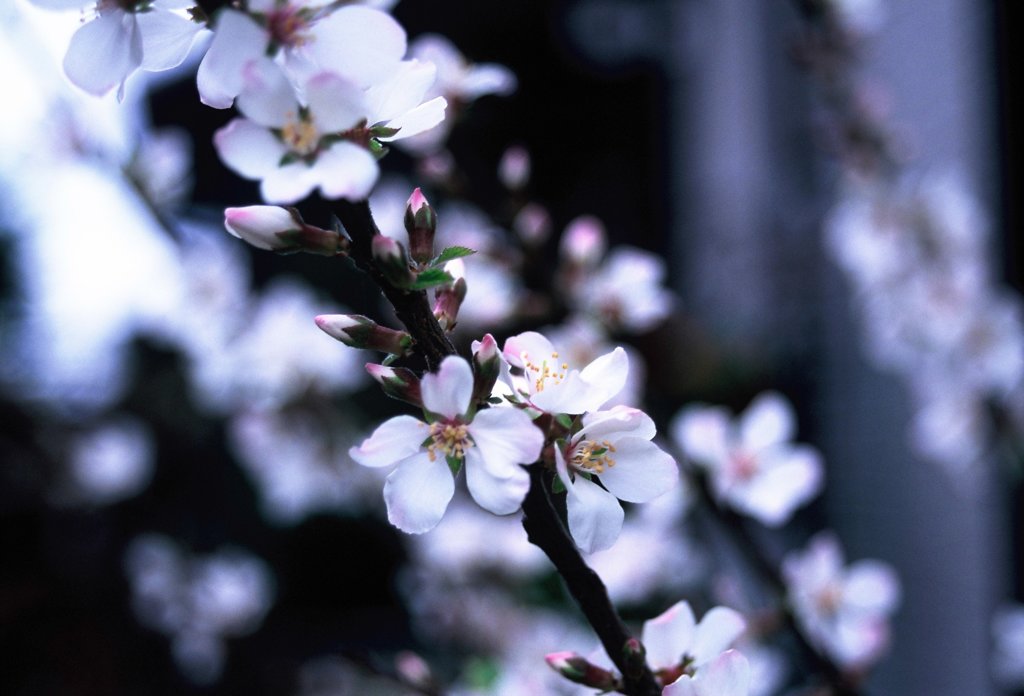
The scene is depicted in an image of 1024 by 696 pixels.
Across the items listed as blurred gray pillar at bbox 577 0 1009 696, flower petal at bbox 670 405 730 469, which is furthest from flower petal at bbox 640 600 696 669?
blurred gray pillar at bbox 577 0 1009 696

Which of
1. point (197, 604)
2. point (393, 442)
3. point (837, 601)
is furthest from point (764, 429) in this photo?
point (197, 604)

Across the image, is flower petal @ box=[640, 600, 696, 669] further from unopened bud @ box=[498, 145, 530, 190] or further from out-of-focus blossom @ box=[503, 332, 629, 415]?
unopened bud @ box=[498, 145, 530, 190]

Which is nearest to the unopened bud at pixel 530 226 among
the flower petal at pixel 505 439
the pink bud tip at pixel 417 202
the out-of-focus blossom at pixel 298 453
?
the pink bud tip at pixel 417 202

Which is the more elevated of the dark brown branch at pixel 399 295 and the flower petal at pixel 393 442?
the dark brown branch at pixel 399 295

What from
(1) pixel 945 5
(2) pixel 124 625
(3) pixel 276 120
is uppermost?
(1) pixel 945 5

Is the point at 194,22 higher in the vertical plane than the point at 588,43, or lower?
higher

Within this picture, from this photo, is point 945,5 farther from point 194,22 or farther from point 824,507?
point 194,22

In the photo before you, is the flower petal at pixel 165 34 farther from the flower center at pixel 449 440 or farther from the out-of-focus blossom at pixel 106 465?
the out-of-focus blossom at pixel 106 465

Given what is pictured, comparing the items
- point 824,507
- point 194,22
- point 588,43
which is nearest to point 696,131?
point 588,43
